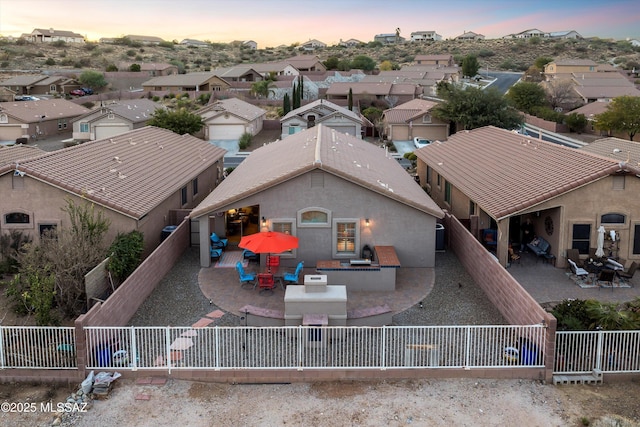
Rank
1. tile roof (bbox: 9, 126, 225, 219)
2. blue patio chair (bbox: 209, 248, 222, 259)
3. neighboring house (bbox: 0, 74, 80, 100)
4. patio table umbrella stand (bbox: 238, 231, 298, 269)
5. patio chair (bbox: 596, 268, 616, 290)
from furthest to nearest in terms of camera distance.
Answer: neighboring house (bbox: 0, 74, 80, 100) < blue patio chair (bbox: 209, 248, 222, 259) < tile roof (bbox: 9, 126, 225, 219) < patio chair (bbox: 596, 268, 616, 290) < patio table umbrella stand (bbox: 238, 231, 298, 269)

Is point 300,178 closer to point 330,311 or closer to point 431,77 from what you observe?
point 330,311

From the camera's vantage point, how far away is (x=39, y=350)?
1391 centimetres

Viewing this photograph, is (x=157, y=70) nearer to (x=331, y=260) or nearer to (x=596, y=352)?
(x=331, y=260)

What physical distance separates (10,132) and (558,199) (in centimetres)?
5634

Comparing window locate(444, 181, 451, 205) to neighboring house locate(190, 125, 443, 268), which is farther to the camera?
window locate(444, 181, 451, 205)

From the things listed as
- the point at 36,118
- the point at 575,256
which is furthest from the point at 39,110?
the point at 575,256

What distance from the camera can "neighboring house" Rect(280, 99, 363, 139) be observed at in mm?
56844

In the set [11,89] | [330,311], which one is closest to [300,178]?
[330,311]

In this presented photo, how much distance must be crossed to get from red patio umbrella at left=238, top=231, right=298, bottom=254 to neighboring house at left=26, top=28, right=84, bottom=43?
6945 inches

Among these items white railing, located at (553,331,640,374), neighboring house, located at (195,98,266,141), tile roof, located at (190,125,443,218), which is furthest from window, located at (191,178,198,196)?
neighboring house, located at (195,98,266,141)

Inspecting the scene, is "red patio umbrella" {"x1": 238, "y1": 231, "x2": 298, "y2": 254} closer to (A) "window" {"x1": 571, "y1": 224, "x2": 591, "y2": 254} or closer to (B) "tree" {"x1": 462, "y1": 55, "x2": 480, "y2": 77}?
(A) "window" {"x1": 571, "y1": 224, "x2": 591, "y2": 254}

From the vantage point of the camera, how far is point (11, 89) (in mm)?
89000

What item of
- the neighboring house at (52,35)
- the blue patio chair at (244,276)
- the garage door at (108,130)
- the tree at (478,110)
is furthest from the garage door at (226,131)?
the neighboring house at (52,35)

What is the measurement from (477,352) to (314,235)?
840 cm
